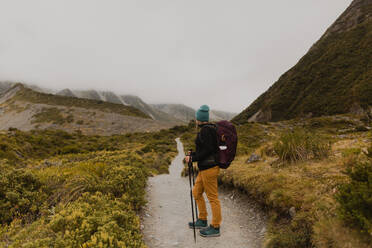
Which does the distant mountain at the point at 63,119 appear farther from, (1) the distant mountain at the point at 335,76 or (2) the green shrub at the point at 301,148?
(2) the green shrub at the point at 301,148

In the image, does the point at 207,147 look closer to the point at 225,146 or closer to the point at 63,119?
the point at 225,146

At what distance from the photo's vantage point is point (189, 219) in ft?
19.0

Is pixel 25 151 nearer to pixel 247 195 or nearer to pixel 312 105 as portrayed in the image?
pixel 247 195

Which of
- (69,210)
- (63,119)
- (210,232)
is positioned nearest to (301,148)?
(210,232)

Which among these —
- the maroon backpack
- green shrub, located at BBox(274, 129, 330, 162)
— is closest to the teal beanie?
the maroon backpack

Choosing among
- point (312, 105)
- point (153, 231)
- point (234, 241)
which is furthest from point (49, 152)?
point (312, 105)

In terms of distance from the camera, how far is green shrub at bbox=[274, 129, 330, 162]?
739 centimetres

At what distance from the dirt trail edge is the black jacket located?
68.9 inches

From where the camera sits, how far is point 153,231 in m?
5.12

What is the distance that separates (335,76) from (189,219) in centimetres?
7898

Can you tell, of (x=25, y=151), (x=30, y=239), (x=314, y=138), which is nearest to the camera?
(x=30, y=239)

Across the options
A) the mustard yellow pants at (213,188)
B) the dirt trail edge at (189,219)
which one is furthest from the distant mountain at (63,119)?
the mustard yellow pants at (213,188)

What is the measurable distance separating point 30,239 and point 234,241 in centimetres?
390

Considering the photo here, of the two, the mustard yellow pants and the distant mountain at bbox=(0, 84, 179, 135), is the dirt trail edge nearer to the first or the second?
the mustard yellow pants
